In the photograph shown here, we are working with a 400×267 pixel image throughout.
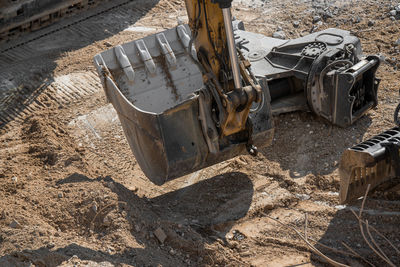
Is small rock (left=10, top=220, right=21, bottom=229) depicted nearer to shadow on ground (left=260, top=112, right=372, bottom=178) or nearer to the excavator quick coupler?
the excavator quick coupler

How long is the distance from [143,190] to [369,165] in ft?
8.38

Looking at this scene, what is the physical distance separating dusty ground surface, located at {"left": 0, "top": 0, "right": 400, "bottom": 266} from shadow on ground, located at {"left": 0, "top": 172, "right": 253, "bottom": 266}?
0.01 metres

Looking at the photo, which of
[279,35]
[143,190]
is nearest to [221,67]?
[143,190]

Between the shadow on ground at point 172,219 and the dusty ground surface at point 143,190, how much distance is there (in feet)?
0.04

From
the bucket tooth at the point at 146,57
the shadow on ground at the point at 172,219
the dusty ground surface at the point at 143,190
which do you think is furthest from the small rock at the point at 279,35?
the shadow on ground at the point at 172,219

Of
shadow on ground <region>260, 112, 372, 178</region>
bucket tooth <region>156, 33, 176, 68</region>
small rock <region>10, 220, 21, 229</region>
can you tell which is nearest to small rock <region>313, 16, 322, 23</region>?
shadow on ground <region>260, 112, 372, 178</region>

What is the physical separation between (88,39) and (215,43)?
5171 millimetres

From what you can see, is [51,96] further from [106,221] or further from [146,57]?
[106,221]

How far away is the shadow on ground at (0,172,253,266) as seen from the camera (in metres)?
5.16

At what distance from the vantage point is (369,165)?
5289 millimetres

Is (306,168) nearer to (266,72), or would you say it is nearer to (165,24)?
(266,72)

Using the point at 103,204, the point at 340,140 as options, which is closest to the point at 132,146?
the point at 103,204

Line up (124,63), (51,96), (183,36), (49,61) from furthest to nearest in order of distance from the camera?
(49,61), (51,96), (183,36), (124,63)

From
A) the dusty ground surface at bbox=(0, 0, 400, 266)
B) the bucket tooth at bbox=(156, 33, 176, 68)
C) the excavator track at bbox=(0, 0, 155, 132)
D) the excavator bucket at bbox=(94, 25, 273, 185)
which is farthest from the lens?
the excavator track at bbox=(0, 0, 155, 132)
